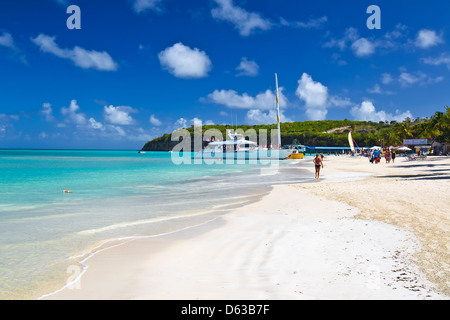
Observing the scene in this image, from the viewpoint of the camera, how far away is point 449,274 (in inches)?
180

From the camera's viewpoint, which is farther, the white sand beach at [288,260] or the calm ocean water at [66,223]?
the calm ocean water at [66,223]

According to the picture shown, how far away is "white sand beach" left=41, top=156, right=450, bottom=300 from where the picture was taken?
4.32 meters

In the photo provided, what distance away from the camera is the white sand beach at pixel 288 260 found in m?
4.32

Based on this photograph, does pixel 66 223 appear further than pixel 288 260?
Yes

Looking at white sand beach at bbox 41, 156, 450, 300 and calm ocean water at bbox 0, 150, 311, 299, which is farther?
calm ocean water at bbox 0, 150, 311, 299

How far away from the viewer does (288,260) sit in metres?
5.60

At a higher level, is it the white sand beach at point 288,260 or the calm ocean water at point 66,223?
the white sand beach at point 288,260

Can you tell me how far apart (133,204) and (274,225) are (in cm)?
720

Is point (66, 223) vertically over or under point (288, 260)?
under

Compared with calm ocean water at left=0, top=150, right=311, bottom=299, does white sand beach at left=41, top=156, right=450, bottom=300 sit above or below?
above
